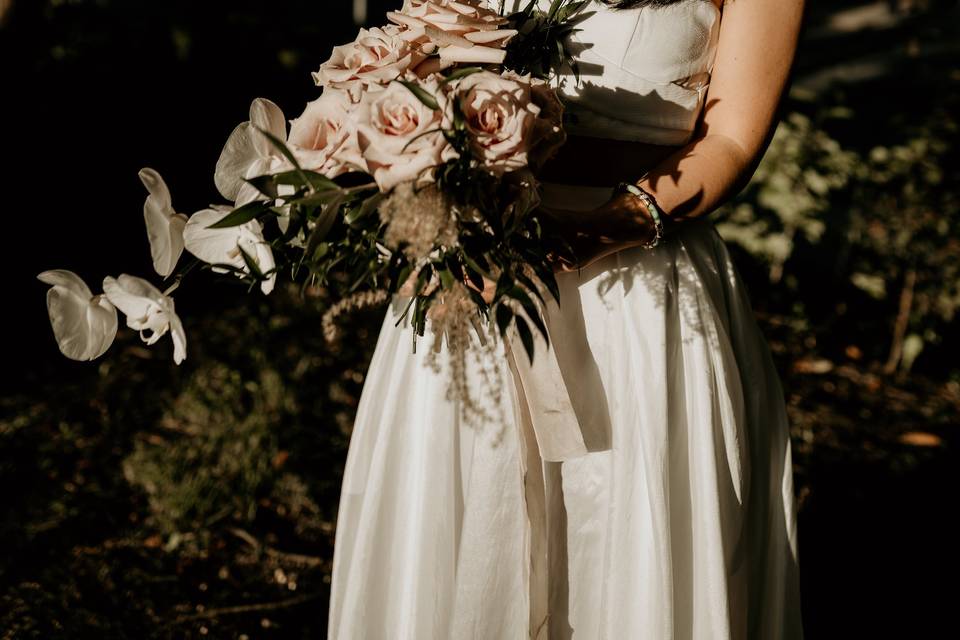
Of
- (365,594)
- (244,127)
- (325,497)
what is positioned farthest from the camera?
(325,497)

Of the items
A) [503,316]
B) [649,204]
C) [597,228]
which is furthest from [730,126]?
[503,316]

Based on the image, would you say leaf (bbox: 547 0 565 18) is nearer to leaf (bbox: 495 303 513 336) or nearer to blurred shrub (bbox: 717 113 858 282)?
leaf (bbox: 495 303 513 336)

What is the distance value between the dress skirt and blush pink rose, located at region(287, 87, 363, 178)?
0.52 metres

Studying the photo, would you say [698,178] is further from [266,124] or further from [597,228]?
[266,124]

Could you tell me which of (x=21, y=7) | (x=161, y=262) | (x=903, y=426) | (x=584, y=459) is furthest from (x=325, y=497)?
(x=21, y=7)

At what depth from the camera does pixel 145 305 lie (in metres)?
1.31

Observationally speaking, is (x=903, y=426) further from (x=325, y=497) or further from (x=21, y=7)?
(x=21, y=7)

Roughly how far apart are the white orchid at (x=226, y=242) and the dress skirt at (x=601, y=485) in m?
0.46

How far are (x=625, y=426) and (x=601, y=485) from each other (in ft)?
0.46

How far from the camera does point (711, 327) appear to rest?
5.40 ft

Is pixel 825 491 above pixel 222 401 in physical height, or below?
below

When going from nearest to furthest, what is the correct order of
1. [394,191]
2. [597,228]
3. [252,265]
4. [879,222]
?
1. [394,191]
2. [252,265]
3. [597,228]
4. [879,222]

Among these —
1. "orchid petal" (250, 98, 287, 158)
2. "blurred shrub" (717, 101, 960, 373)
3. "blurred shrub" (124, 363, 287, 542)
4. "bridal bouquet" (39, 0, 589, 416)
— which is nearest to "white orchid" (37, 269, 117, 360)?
"bridal bouquet" (39, 0, 589, 416)

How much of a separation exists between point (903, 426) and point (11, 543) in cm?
417
